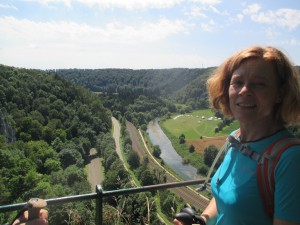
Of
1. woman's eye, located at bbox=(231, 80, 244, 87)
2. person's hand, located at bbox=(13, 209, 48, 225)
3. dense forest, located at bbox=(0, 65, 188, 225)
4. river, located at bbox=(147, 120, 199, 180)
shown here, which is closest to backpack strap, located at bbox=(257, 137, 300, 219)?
woman's eye, located at bbox=(231, 80, 244, 87)

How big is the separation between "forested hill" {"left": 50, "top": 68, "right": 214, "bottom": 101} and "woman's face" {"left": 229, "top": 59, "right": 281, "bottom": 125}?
89779mm

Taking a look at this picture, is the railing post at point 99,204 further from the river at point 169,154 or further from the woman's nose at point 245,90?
the river at point 169,154

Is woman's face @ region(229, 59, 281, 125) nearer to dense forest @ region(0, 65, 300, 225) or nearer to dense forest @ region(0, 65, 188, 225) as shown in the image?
dense forest @ region(0, 65, 300, 225)

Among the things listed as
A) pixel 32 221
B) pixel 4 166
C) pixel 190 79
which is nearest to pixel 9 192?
pixel 4 166

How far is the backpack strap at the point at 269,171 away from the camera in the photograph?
1.36 metres

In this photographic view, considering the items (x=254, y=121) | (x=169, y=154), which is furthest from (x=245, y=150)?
(x=169, y=154)

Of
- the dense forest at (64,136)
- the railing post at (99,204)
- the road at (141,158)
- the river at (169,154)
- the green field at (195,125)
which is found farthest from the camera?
the green field at (195,125)

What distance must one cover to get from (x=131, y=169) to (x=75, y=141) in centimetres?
1292

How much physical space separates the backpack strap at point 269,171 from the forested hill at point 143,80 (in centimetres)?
9005

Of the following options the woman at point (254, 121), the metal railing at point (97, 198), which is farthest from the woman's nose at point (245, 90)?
the metal railing at point (97, 198)

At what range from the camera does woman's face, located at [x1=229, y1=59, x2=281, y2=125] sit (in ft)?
5.24

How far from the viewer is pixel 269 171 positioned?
4.49ft

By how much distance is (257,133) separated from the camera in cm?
163

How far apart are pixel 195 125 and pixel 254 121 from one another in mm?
72656
